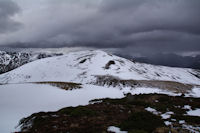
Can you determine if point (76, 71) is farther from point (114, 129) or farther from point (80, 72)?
point (114, 129)

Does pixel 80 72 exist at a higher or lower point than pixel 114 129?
lower

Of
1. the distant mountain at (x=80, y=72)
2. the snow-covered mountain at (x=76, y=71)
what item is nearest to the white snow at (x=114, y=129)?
the distant mountain at (x=80, y=72)

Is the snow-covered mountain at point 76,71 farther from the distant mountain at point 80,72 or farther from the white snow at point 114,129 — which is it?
the white snow at point 114,129

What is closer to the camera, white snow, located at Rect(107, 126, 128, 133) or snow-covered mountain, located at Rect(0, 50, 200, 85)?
white snow, located at Rect(107, 126, 128, 133)

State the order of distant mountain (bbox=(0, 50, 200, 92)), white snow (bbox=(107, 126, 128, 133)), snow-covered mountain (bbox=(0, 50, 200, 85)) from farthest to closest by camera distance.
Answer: snow-covered mountain (bbox=(0, 50, 200, 85))
distant mountain (bbox=(0, 50, 200, 92))
white snow (bbox=(107, 126, 128, 133))

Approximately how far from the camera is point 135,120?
1154 cm

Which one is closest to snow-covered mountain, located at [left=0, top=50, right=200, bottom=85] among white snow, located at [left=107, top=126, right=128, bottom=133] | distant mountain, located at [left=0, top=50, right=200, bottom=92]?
distant mountain, located at [left=0, top=50, right=200, bottom=92]

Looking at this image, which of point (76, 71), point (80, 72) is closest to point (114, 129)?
point (80, 72)

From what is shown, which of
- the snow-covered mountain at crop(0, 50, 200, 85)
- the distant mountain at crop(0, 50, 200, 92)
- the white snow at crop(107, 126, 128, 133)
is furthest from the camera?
the snow-covered mountain at crop(0, 50, 200, 85)

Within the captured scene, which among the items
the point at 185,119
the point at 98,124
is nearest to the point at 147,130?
the point at 98,124

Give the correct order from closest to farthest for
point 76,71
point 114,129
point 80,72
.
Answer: point 114,129, point 80,72, point 76,71

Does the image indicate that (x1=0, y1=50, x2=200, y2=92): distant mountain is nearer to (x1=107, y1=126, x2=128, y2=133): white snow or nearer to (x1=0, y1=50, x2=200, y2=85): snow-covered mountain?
(x1=0, y1=50, x2=200, y2=85): snow-covered mountain

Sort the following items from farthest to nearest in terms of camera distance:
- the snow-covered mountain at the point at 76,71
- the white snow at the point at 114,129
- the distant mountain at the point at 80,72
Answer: the snow-covered mountain at the point at 76,71
the distant mountain at the point at 80,72
the white snow at the point at 114,129

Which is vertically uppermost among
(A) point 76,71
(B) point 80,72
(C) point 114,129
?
(C) point 114,129
